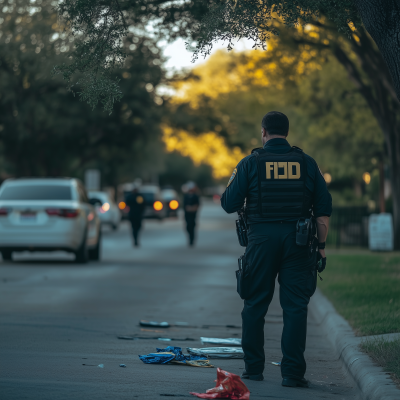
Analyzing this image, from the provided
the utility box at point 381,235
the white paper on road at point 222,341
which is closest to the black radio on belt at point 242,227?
the white paper on road at point 222,341

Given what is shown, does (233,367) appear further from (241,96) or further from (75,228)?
(241,96)

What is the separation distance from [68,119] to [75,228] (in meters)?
19.5

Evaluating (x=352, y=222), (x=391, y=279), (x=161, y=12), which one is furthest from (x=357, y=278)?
(x=352, y=222)

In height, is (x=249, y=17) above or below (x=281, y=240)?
above

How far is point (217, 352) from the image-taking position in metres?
7.20

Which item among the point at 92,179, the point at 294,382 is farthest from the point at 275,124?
the point at 92,179

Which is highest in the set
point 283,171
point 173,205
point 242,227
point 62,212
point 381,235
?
point 283,171

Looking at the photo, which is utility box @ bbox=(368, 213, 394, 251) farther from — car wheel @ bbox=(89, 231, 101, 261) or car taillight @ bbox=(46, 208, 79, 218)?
car taillight @ bbox=(46, 208, 79, 218)

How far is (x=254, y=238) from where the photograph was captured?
19.4 feet

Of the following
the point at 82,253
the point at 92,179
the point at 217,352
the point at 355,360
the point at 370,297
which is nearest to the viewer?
the point at 355,360

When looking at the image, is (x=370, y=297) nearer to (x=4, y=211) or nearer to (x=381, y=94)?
(x=4, y=211)

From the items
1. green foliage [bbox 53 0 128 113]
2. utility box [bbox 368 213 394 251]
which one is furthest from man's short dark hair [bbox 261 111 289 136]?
utility box [bbox 368 213 394 251]

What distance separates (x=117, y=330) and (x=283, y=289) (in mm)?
3083

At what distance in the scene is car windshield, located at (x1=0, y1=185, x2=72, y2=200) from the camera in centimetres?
1681
